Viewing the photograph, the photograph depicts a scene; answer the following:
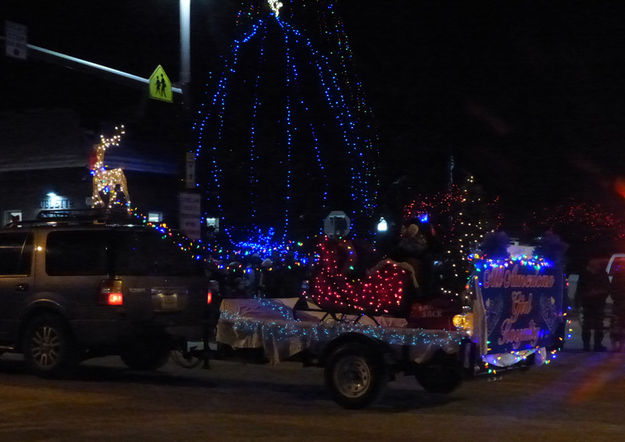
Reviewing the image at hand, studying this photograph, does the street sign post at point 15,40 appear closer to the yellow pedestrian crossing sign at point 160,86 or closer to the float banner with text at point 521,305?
the yellow pedestrian crossing sign at point 160,86

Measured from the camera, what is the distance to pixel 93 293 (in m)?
11.4

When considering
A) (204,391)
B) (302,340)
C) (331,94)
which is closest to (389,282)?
(302,340)

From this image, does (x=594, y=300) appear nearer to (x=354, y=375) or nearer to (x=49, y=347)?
(x=354, y=375)

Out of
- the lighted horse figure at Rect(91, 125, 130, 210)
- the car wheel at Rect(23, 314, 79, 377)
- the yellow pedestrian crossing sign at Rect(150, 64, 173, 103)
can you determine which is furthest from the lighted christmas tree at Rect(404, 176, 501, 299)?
the lighted horse figure at Rect(91, 125, 130, 210)

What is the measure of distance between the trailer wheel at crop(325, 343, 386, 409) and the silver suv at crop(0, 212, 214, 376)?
2.24 m

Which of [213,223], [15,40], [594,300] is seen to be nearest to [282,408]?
[594,300]

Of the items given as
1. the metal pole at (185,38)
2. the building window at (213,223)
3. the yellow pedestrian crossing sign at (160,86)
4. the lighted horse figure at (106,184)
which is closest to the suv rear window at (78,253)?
Answer: the yellow pedestrian crossing sign at (160,86)

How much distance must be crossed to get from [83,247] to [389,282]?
420cm

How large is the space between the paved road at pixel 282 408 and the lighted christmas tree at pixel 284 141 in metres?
9.17

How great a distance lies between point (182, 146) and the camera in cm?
1741

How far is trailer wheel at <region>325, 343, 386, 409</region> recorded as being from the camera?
31.2 ft

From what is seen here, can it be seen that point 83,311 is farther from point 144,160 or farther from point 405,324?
point 144,160

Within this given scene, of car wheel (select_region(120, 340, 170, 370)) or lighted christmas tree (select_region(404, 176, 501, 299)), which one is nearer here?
car wheel (select_region(120, 340, 170, 370))

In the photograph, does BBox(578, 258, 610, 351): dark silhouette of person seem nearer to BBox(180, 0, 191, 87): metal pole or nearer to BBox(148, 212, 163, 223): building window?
BBox(180, 0, 191, 87): metal pole
